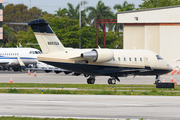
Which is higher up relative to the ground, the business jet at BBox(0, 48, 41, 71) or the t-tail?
the t-tail

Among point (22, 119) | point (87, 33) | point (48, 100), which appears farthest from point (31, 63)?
point (22, 119)

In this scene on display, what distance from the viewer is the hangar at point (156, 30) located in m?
58.5

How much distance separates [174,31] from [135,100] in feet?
142

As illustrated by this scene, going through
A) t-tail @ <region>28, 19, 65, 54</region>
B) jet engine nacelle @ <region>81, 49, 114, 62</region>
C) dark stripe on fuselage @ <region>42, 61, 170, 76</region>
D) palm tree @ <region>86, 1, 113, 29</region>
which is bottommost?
dark stripe on fuselage @ <region>42, 61, 170, 76</region>

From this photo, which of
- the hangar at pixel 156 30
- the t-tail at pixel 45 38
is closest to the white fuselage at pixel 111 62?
the t-tail at pixel 45 38

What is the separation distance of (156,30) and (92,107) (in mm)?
46762

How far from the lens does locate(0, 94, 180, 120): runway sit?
13352 mm

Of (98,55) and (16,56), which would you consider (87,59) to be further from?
(16,56)

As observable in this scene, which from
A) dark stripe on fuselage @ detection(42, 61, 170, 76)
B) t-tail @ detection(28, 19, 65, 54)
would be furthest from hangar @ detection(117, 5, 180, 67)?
t-tail @ detection(28, 19, 65, 54)

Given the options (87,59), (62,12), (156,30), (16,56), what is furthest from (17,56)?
(62,12)

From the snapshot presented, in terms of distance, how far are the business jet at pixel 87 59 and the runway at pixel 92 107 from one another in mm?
10082

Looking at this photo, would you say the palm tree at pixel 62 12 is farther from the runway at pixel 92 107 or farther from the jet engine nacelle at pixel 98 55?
the runway at pixel 92 107

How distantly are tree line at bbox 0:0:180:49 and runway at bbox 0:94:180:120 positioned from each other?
5893 centimetres

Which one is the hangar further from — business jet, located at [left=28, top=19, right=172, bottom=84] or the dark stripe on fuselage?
the dark stripe on fuselage
